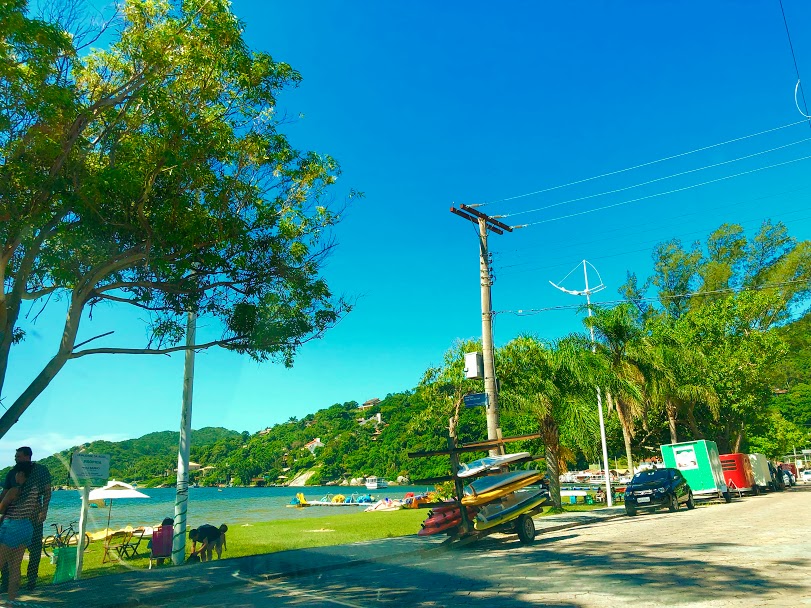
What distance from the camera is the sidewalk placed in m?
8.98

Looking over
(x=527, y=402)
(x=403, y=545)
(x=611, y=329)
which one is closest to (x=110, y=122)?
(x=403, y=545)

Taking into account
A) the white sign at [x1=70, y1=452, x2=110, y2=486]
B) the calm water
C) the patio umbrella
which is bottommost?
the calm water

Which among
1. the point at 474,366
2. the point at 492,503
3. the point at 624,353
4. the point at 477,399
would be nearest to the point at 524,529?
the point at 492,503

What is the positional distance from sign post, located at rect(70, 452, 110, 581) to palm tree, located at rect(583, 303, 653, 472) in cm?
2520

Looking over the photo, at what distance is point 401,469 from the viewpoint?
107562 mm

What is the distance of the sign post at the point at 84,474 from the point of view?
1052cm

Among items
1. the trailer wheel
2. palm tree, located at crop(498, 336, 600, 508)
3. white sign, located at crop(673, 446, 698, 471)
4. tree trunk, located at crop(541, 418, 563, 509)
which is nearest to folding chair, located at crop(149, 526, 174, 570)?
the trailer wheel

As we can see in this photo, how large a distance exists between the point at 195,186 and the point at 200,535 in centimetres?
814

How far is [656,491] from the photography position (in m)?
23.1

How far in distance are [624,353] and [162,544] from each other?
2622 centimetres

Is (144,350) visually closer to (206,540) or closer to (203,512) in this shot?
(206,540)

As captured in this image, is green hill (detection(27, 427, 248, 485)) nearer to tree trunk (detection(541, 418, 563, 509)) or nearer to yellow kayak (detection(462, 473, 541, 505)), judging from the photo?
yellow kayak (detection(462, 473, 541, 505))

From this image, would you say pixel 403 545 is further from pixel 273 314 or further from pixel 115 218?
pixel 115 218

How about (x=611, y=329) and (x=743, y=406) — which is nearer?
(x=611, y=329)
